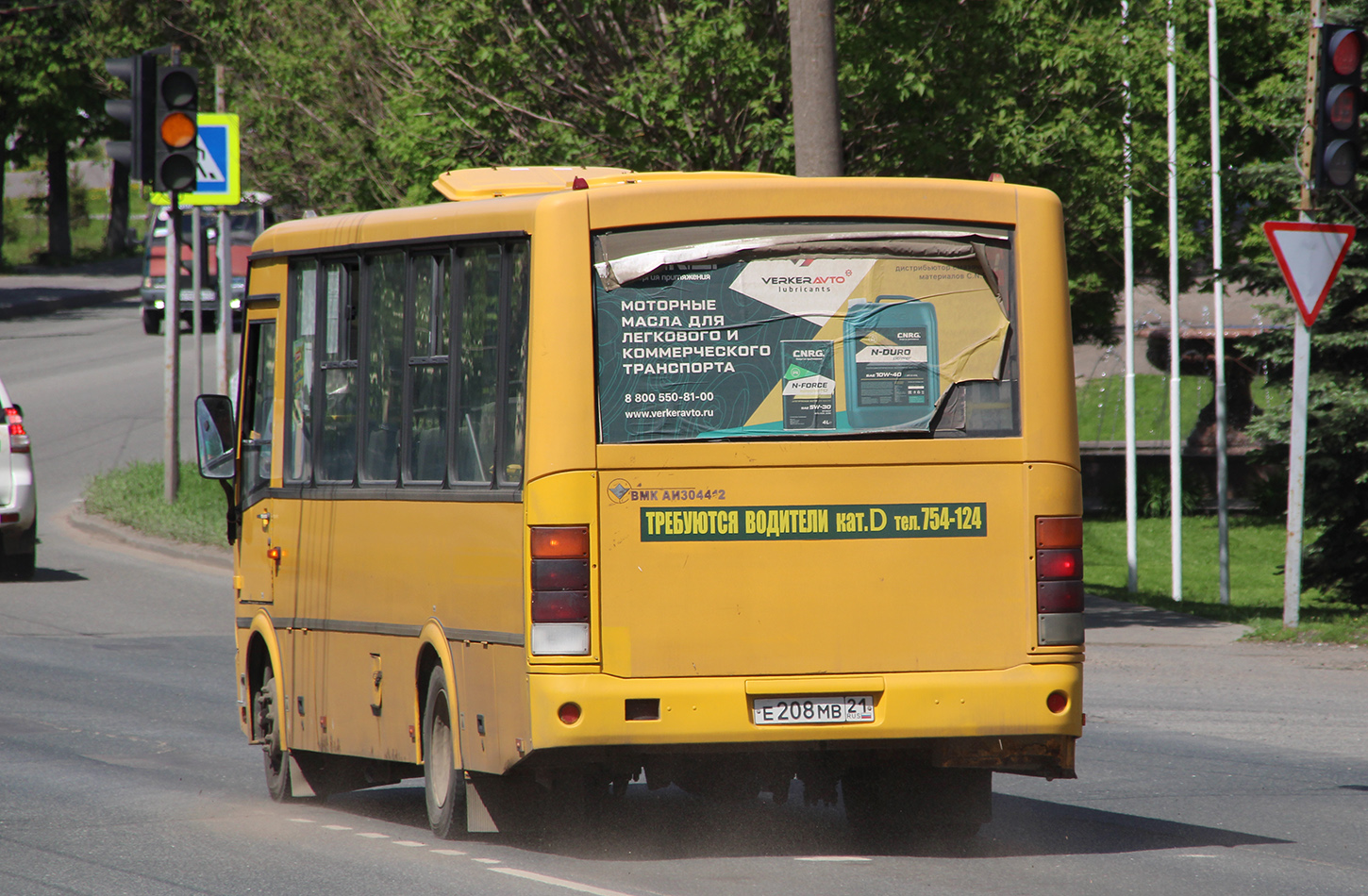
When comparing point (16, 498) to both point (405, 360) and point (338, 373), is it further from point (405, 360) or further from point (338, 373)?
point (405, 360)

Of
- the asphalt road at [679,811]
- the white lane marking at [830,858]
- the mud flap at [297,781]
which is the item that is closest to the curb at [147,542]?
the asphalt road at [679,811]

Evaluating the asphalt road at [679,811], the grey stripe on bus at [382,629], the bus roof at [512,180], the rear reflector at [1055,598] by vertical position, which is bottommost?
the asphalt road at [679,811]

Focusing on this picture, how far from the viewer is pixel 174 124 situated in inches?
731

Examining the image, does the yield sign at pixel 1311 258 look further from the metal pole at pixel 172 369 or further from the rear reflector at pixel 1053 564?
the metal pole at pixel 172 369

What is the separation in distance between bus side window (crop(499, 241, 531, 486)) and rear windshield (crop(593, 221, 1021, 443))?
301mm

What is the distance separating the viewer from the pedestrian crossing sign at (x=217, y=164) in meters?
21.5

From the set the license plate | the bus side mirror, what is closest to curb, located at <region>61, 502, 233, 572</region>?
the bus side mirror

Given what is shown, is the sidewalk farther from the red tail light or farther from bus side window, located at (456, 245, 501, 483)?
the red tail light

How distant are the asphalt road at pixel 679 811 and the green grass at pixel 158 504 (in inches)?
178

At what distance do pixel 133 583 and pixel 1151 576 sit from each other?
14.9 meters

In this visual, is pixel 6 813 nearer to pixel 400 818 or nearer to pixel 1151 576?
pixel 400 818

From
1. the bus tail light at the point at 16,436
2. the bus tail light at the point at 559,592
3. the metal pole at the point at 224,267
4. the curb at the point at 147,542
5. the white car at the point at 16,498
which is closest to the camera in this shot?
the bus tail light at the point at 559,592

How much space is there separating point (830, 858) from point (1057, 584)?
4.47ft

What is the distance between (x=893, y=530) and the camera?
24.4ft
